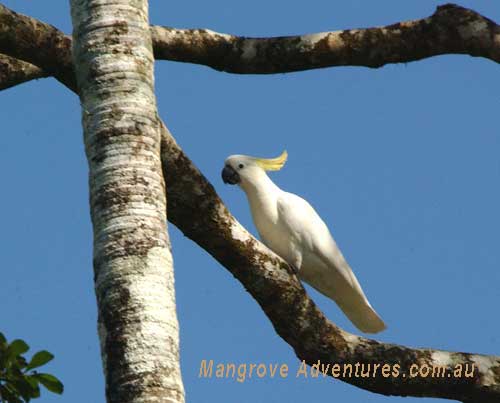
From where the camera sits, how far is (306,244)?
20.7 feet

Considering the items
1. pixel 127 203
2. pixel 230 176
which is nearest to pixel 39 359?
pixel 127 203

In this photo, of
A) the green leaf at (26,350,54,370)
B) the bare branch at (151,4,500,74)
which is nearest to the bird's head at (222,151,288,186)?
the bare branch at (151,4,500,74)

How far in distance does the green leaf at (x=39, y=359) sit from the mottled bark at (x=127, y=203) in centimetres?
51

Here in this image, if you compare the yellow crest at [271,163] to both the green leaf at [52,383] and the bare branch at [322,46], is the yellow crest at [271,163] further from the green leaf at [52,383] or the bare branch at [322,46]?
the green leaf at [52,383]

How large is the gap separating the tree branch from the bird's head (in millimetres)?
2086

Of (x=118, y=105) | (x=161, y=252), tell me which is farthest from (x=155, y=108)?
(x=161, y=252)

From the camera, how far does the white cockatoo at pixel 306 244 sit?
6.30 metres

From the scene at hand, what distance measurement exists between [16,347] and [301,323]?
1.57 m

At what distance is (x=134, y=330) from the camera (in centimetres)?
283

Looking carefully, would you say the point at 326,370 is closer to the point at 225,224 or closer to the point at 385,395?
the point at 385,395

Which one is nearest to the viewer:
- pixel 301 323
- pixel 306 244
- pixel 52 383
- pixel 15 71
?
pixel 52 383

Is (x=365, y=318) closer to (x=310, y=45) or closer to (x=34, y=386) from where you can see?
(x=310, y=45)

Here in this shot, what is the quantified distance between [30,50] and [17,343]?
176 centimetres

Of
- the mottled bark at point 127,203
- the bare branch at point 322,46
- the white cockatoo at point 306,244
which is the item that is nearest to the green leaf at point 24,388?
the mottled bark at point 127,203
